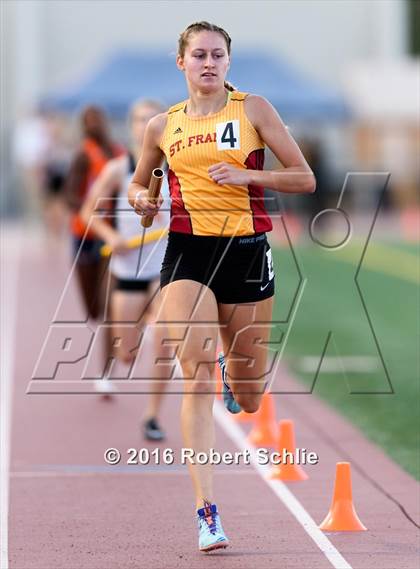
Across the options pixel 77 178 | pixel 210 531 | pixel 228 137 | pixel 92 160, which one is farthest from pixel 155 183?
pixel 77 178

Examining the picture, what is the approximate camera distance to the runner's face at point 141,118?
9.37 m

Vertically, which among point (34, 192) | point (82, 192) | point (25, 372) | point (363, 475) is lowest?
point (34, 192)

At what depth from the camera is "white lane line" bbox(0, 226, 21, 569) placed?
716 centimetres

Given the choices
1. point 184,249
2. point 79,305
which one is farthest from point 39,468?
point 79,305

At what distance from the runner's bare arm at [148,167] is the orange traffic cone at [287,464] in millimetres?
2078

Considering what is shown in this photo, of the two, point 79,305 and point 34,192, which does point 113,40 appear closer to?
point 34,192

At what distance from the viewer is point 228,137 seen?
21.3 feet

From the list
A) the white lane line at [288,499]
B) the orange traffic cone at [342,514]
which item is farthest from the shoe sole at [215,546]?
the orange traffic cone at [342,514]

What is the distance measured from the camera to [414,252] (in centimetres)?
2784

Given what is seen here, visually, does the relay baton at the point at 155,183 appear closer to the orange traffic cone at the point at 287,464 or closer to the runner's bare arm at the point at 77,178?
the orange traffic cone at the point at 287,464

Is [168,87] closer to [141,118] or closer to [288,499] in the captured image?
[141,118]

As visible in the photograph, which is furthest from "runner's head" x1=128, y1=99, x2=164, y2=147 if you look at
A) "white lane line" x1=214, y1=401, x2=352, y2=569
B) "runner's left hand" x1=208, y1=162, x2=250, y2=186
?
"runner's left hand" x1=208, y1=162, x2=250, y2=186

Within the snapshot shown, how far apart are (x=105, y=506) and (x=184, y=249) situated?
63.9 inches

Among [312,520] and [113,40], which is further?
[113,40]
